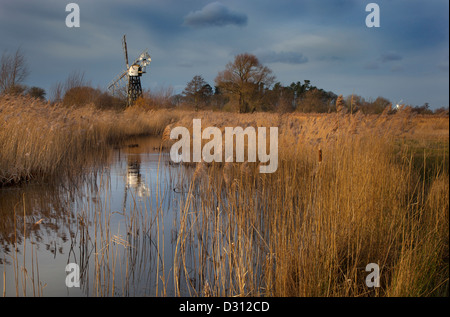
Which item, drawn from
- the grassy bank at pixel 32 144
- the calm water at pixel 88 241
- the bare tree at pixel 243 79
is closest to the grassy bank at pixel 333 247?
the calm water at pixel 88 241

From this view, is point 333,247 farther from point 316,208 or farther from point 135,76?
point 135,76

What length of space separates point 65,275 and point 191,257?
1083 mm

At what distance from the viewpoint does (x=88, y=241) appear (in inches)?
141

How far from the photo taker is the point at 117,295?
2.70 metres

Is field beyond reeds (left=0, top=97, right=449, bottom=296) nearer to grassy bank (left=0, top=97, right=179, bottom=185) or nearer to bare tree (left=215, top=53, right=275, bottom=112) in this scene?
grassy bank (left=0, top=97, right=179, bottom=185)

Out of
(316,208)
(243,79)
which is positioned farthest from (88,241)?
(243,79)

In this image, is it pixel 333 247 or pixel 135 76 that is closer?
pixel 333 247

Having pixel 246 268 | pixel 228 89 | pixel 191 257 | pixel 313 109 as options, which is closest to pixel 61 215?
pixel 191 257

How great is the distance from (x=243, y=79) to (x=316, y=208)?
24.6 meters

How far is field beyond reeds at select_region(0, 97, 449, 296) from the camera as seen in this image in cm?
251

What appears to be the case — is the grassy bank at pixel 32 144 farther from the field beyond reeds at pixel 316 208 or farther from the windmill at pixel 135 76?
the windmill at pixel 135 76

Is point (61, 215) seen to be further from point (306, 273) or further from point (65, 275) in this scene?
point (306, 273)

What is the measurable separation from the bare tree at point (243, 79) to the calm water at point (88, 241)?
836 inches

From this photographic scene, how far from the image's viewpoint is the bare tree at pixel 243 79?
26547 mm
